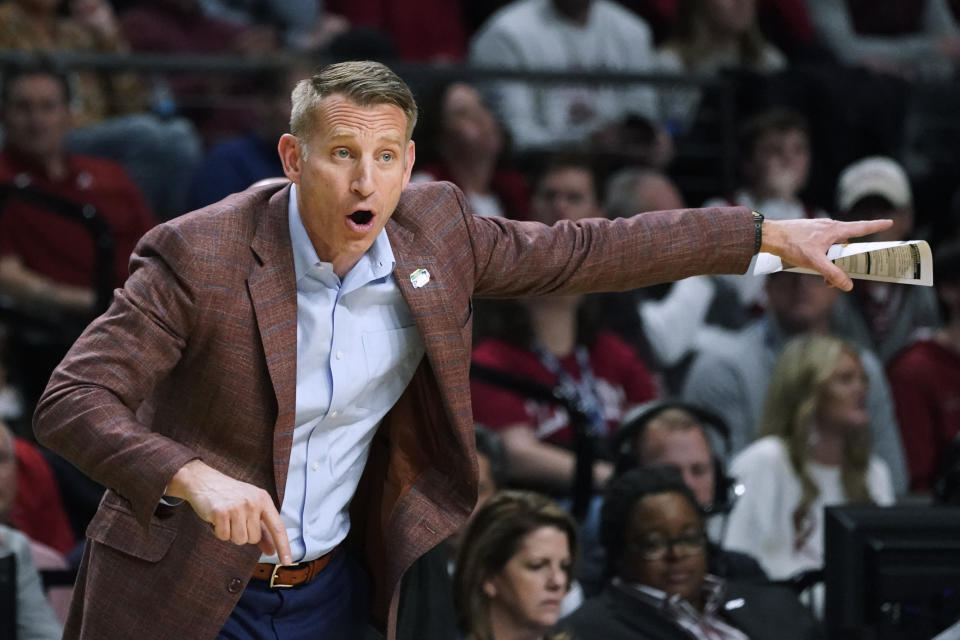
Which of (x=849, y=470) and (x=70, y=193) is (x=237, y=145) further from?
(x=849, y=470)

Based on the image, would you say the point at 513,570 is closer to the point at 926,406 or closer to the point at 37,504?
the point at 37,504

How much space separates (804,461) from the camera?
526 cm

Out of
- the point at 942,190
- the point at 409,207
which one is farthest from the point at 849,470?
the point at 409,207

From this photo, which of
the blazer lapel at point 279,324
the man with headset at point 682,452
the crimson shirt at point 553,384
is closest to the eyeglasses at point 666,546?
the man with headset at point 682,452

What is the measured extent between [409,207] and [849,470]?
10.1 feet

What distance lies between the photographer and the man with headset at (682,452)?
4727mm

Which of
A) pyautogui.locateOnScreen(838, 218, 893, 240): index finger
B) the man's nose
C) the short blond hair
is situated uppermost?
the short blond hair

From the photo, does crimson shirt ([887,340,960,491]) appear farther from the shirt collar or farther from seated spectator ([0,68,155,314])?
the shirt collar

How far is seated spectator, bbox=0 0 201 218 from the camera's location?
6.39 metres

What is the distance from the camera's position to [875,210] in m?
6.65

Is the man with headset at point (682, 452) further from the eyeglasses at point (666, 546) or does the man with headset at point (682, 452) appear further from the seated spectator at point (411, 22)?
the seated spectator at point (411, 22)

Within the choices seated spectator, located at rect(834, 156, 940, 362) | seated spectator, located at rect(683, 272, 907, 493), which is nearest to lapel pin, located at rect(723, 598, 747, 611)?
seated spectator, located at rect(683, 272, 907, 493)

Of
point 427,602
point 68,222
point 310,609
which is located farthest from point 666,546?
point 68,222

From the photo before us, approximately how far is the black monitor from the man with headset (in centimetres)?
159
